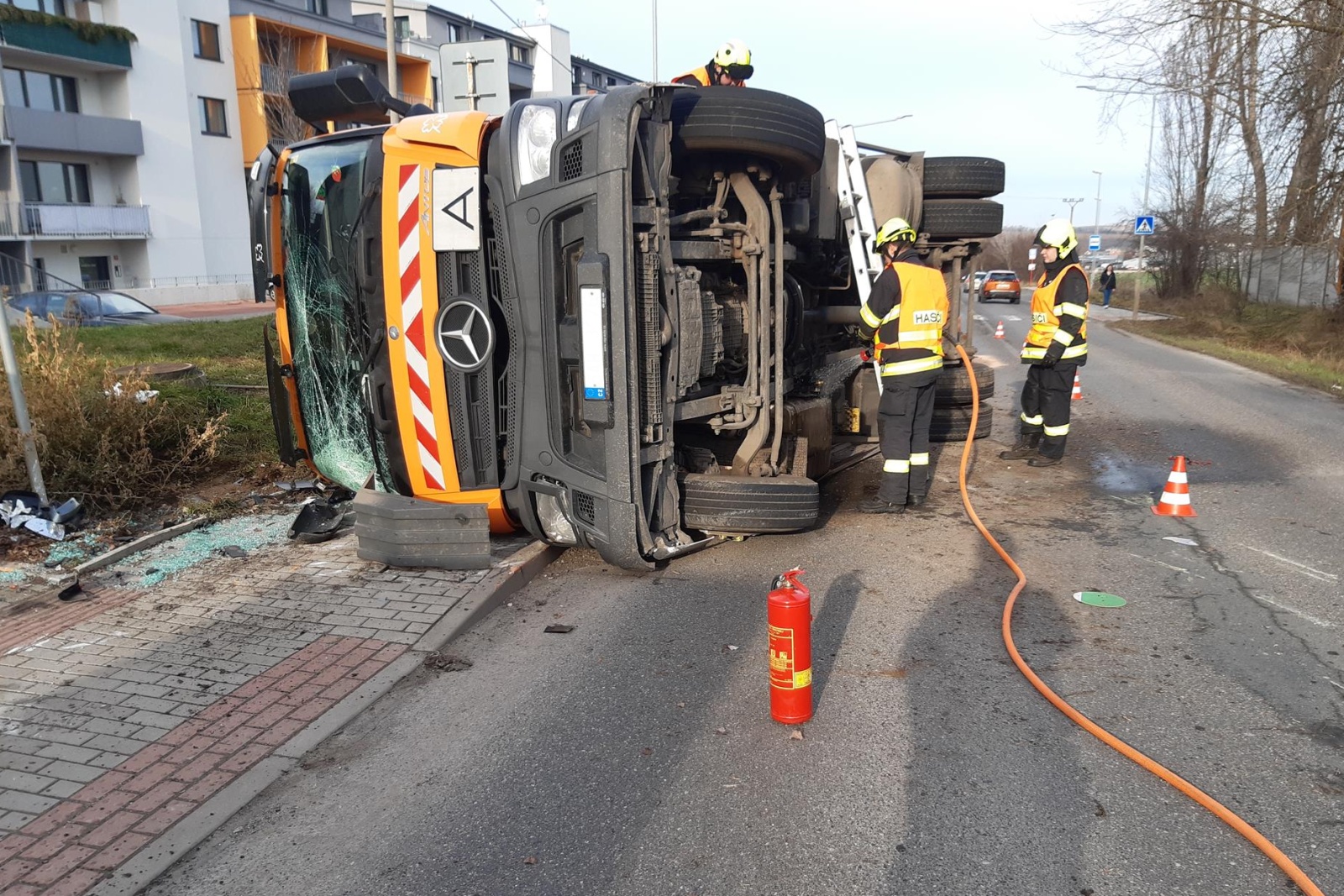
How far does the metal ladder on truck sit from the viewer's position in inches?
267

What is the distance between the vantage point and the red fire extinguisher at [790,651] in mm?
3223

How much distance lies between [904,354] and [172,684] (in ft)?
14.9

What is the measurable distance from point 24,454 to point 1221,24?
17.2m

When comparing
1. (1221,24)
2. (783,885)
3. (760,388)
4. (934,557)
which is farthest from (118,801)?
(1221,24)

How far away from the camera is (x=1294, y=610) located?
14.4 feet

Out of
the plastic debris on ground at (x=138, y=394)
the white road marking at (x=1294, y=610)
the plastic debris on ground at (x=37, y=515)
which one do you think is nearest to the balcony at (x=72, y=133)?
the plastic debris on ground at (x=138, y=394)

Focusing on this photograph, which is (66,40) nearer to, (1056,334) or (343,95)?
(343,95)

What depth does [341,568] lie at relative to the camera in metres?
5.02

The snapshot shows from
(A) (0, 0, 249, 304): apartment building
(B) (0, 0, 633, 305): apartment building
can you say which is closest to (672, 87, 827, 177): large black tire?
(B) (0, 0, 633, 305): apartment building

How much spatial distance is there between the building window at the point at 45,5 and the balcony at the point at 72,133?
2.99 metres

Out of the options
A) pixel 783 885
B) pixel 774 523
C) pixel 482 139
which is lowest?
pixel 783 885

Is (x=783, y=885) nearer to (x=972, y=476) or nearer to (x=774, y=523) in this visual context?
(x=774, y=523)

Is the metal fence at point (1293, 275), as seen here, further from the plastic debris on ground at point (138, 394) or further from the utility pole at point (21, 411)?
the utility pole at point (21, 411)

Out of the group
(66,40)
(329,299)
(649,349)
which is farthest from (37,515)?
(66,40)
